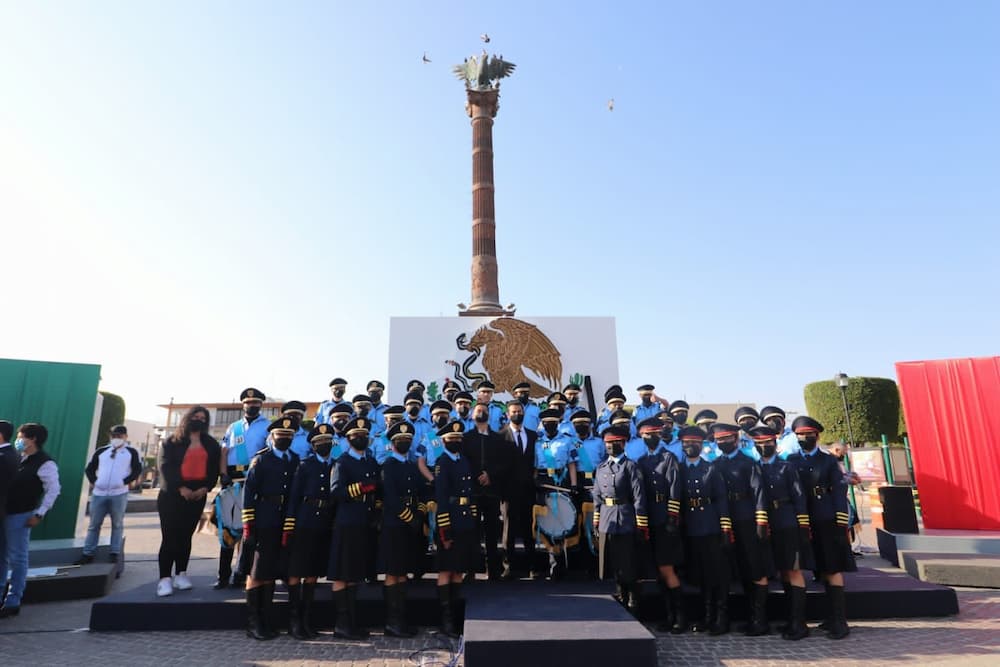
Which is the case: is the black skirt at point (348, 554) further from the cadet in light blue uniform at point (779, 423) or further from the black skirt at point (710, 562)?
the cadet in light blue uniform at point (779, 423)

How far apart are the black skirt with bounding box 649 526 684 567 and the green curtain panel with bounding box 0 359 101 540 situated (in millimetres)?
10163

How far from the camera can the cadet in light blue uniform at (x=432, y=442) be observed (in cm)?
646

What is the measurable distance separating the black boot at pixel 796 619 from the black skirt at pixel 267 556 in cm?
529

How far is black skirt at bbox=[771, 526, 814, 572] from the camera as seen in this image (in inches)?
223

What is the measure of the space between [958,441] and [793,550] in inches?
246

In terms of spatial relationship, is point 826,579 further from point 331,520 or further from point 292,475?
point 292,475

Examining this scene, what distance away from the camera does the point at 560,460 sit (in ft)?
23.4

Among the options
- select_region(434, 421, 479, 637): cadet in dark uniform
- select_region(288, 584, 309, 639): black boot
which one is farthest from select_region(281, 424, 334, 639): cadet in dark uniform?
select_region(434, 421, 479, 637): cadet in dark uniform

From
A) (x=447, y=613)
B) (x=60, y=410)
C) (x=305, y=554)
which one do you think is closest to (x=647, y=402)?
(x=447, y=613)

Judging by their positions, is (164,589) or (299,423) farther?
(299,423)

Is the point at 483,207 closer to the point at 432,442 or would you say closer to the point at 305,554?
the point at 432,442

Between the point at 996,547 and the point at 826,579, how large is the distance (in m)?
5.04

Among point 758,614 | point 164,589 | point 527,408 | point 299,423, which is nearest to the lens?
point 758,614

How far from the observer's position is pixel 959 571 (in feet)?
24.8
